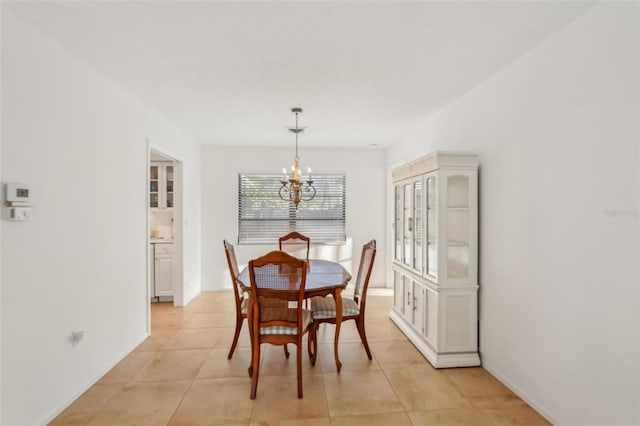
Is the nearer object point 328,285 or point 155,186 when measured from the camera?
point 328,285

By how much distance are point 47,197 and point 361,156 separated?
445cm

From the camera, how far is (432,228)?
3.04 m

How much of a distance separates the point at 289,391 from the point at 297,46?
254cm

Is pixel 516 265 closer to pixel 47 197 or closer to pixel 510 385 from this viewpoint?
pixel 510 385

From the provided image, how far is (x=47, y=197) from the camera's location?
209 cm

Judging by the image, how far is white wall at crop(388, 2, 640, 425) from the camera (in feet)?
5.41

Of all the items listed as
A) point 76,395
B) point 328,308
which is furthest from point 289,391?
point 76,395

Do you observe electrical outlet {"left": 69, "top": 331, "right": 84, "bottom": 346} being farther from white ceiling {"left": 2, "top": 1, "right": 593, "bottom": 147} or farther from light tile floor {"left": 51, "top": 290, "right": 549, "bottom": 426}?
white ceiling {"left": 2, "top": 1, "right": 593, "bottom": 147}

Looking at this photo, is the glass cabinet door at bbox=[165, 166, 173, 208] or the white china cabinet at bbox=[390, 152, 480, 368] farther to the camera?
the glass cabinet door at bbox=[165, 166, 173, 208]

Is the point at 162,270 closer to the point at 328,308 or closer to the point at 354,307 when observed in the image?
the point at 328,308

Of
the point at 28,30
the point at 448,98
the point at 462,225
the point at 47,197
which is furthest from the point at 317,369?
the point at 28,30

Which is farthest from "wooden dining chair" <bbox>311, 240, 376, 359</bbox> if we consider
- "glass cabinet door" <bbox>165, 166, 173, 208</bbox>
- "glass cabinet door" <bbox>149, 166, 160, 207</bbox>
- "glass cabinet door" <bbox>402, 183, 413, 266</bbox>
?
"glass cabinet door" <bbox>149, 166, 160, 207</bbox>

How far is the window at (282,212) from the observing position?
5539 millimetres

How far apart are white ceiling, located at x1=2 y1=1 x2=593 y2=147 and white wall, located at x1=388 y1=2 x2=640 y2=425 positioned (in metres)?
0.27
